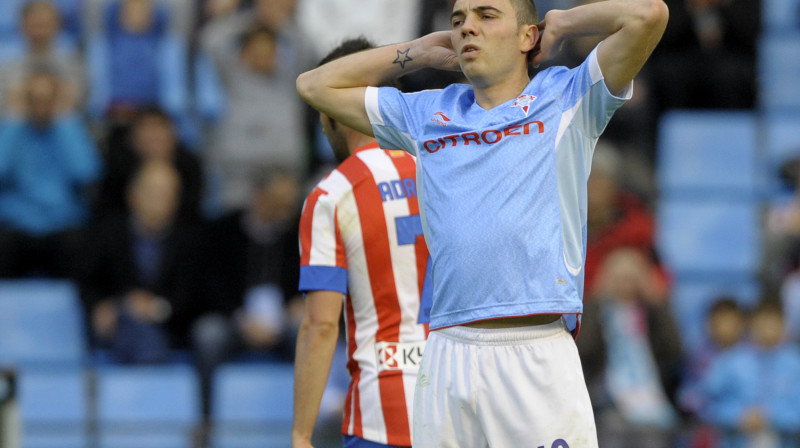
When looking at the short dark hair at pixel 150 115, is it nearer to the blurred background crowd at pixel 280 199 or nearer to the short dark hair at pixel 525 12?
the blurred background crowd at pixel 280 199

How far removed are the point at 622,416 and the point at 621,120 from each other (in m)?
2.86

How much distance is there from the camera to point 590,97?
3623 millimetres

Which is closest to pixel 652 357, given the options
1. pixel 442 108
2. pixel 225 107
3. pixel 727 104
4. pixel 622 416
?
pixel 622 416

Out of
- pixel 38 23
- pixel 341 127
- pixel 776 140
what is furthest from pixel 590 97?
pixel 776 140

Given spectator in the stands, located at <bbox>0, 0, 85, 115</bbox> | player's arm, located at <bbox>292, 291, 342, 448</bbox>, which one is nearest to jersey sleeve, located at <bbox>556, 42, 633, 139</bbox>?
player's arm, located at <bbox>292, 291, 342, 448</bbox>

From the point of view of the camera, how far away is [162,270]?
884 centimetres

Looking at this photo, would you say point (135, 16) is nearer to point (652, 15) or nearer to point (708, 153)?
point (708, 153)

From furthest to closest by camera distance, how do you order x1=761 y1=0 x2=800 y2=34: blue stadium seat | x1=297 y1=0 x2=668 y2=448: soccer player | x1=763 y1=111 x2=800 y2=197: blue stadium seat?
x1=761 y1=0 x2=800 y2=34: blue stadium seat, x1=763 y1=111 x2=800 y2=197: blue stadium seat, x1=297 y1=0 x2=668 y2=448: soccer player

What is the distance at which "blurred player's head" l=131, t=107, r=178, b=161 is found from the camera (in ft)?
30.5

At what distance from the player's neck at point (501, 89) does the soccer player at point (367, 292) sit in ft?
2.76

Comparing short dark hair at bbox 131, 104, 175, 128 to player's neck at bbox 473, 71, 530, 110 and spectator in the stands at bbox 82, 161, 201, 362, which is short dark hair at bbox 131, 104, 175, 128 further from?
player's neck at bbox 473, 71, 530, 110

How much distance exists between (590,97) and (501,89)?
0.31 meters

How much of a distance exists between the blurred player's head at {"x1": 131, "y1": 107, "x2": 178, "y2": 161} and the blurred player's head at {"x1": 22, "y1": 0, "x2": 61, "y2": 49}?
1.36 meters

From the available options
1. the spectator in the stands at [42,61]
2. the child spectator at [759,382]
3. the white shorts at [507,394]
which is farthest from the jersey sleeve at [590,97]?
the spectator in the stands at [42,61]
